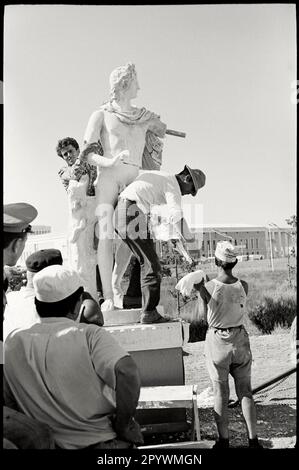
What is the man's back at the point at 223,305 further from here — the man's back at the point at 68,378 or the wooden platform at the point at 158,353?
the man's back at the point at 68,378

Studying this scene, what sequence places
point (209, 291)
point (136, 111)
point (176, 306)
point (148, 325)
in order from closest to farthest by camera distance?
point (209, 291) → point (148, 325) → point (136, 111) → point (176, 306)

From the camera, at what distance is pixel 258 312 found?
815 centimetres

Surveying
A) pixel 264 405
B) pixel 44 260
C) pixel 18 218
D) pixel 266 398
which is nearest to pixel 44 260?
pixel 44 260

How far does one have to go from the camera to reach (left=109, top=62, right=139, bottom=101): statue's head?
3061mm

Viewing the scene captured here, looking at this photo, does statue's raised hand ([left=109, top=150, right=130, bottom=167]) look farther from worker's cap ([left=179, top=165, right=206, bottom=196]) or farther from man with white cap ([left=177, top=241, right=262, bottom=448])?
man with white cap ([left=177, top=241, right=262, bottom=448])

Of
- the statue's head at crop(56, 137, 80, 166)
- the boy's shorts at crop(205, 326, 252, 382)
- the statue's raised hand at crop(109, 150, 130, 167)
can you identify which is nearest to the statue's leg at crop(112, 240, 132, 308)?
the statue's raised hand at crop(109, 150, 130, 167)

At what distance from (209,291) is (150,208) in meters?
0.61

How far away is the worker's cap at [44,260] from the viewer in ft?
8.07

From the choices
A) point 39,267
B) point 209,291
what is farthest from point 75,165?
point 209,291

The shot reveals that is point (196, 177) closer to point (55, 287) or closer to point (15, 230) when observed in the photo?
point (15, 230)

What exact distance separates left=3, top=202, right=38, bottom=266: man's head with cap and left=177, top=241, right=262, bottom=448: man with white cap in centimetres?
91

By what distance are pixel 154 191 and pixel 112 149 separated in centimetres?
43

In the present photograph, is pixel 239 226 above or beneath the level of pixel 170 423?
above
